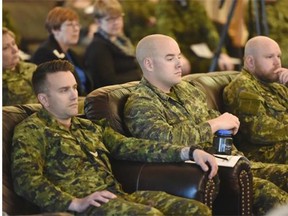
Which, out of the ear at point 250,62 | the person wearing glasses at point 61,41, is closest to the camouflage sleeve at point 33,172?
the ear at point 250,62

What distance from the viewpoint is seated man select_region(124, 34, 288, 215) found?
4414 mm

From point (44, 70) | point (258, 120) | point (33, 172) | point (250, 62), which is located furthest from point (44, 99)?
point (250, 62)

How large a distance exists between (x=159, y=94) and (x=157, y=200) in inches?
29.1

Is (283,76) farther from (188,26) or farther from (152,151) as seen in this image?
(188,26)

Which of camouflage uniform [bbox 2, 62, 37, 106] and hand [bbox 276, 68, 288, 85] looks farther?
camouflage uniform [bbox 2, 62, 37, 106]

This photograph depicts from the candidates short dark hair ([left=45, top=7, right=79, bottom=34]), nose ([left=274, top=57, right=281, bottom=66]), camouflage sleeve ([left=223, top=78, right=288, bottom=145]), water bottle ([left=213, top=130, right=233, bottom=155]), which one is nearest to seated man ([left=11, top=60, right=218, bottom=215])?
water bottle ([left=213, top=130, right=233, bottom=155])

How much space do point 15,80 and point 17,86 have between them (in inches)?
1.6

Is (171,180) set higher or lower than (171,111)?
lower

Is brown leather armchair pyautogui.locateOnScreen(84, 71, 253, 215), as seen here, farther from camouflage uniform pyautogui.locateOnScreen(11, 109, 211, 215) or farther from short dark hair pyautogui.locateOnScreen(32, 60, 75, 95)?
short dark hair pyautogui.locateOnScreen(32, 60, 75, 95)

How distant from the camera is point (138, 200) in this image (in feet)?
13.3

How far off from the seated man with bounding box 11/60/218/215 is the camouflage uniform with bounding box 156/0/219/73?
138 inches

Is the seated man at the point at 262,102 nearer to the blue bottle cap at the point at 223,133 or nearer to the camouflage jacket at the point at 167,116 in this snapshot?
the camouflage jacket at the point at 167,116

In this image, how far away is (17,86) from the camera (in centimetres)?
599

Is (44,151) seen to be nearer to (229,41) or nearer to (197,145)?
(197,145)
